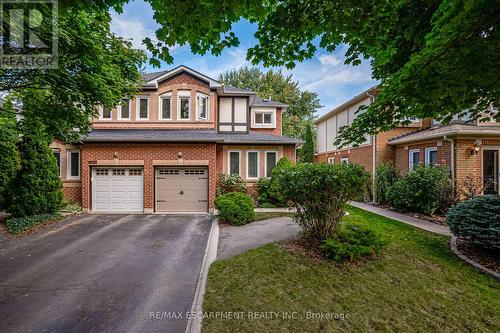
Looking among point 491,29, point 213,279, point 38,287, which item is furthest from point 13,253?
point 491,29

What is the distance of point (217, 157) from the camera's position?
12.6 m

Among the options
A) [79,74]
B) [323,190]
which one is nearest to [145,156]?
[79,74]

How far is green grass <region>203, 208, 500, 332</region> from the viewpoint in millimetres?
3287

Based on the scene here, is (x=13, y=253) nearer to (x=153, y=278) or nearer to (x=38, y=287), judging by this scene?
(x=38, y=287)

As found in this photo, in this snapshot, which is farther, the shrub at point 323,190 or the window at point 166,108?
the window at point 166,108

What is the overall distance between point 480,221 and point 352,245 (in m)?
3.20

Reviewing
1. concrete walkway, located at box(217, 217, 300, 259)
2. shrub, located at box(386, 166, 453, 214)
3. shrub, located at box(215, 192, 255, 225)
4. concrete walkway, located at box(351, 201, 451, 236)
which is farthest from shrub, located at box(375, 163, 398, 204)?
shrub, located at box(215, 192, 255, 225)

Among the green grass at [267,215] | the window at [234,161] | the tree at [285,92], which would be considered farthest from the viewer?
the tree at [285,92]

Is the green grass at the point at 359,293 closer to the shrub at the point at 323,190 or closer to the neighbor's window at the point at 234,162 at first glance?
the shrub at the point at 323,190

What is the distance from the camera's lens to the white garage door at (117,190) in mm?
11492

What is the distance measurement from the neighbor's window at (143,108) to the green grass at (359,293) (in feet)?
35.3

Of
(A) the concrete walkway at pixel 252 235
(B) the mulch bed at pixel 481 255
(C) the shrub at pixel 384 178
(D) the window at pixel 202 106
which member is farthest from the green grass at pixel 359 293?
(D) the window at pixel 202 106

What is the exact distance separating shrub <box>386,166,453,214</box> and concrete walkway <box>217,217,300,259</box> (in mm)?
5716

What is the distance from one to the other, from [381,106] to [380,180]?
957 cm
